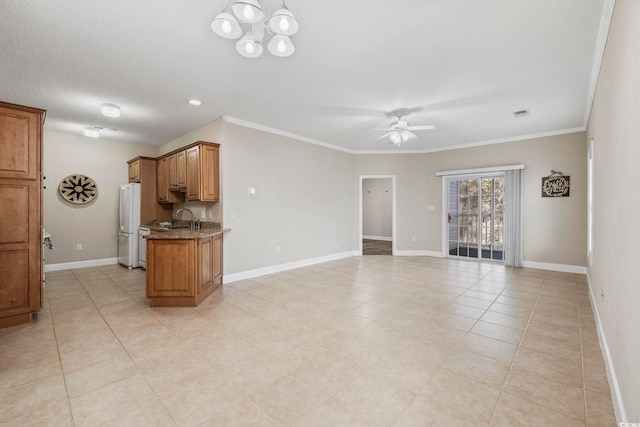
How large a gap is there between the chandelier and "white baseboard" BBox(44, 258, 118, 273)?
6.19 m

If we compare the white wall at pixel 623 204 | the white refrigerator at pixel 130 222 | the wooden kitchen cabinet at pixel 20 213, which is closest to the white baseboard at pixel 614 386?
the white wall at pixel 623 204

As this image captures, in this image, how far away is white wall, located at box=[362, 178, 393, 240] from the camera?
1034 centimetres

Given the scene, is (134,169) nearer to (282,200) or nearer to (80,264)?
(80,264)

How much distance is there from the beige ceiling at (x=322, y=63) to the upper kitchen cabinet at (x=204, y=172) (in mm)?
551

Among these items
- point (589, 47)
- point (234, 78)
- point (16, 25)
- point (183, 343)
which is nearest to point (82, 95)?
point (16, 25)

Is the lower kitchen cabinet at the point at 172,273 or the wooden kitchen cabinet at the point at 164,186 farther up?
the wooden kitchen cabinet at the point at 164,186

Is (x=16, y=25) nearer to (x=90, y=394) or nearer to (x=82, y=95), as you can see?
(x=82, y=95)

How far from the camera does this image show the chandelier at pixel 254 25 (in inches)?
71.2

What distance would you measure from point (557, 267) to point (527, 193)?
1536 millimetres

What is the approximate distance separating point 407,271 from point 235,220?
3392 mm

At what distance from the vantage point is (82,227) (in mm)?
5914

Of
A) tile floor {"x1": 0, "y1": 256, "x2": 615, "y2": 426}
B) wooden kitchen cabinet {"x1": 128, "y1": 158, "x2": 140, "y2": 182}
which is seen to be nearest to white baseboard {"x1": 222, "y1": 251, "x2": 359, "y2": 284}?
tile floor {"x1": 0, "y1": 256, "x2": 615, "y2": 426}

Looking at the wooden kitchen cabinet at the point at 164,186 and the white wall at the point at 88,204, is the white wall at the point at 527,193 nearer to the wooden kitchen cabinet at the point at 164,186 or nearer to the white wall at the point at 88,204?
the wooden kitchen cabinet at the point at 164,186

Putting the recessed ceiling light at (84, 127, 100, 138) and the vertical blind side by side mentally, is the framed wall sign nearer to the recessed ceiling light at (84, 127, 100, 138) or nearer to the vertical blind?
the vertical blind
